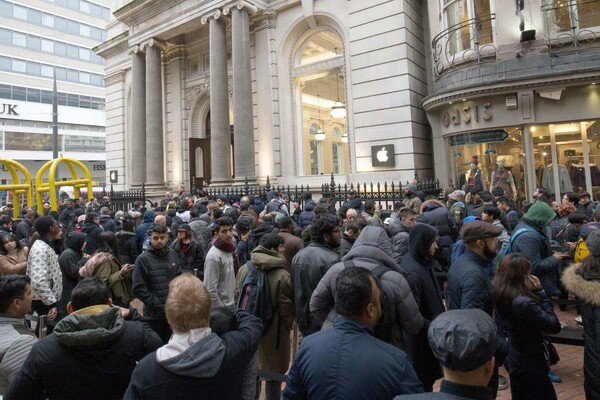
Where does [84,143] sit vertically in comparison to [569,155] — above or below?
above

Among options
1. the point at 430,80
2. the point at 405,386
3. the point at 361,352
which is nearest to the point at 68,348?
the point at 361,352

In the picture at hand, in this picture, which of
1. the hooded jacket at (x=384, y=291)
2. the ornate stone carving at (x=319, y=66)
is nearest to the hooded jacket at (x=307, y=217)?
the hooded jacket at (x=384, y=291)

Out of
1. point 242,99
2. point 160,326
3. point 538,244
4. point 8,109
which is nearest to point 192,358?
point 160,326

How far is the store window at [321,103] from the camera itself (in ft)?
58.2

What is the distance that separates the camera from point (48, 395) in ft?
7.47

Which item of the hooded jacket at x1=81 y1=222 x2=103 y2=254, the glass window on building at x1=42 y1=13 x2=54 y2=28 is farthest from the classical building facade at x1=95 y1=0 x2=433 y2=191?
the glass window on building at x1=42 y1=13 x2=54 y2=28

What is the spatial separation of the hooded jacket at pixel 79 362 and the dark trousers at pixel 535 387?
306 centimetres

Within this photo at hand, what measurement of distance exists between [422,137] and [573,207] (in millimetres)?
8201

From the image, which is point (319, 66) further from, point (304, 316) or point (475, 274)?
point (475, 274)

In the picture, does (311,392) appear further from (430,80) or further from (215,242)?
(430,80)

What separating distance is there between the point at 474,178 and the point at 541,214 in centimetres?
799

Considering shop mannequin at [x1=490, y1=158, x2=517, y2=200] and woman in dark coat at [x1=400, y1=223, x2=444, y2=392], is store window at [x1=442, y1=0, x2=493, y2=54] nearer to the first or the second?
shop mannequin at [x1=490, y1=158, x2=517, y2=200]

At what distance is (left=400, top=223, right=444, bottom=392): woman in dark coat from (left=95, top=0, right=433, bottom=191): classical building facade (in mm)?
11112

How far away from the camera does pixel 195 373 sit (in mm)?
2021
